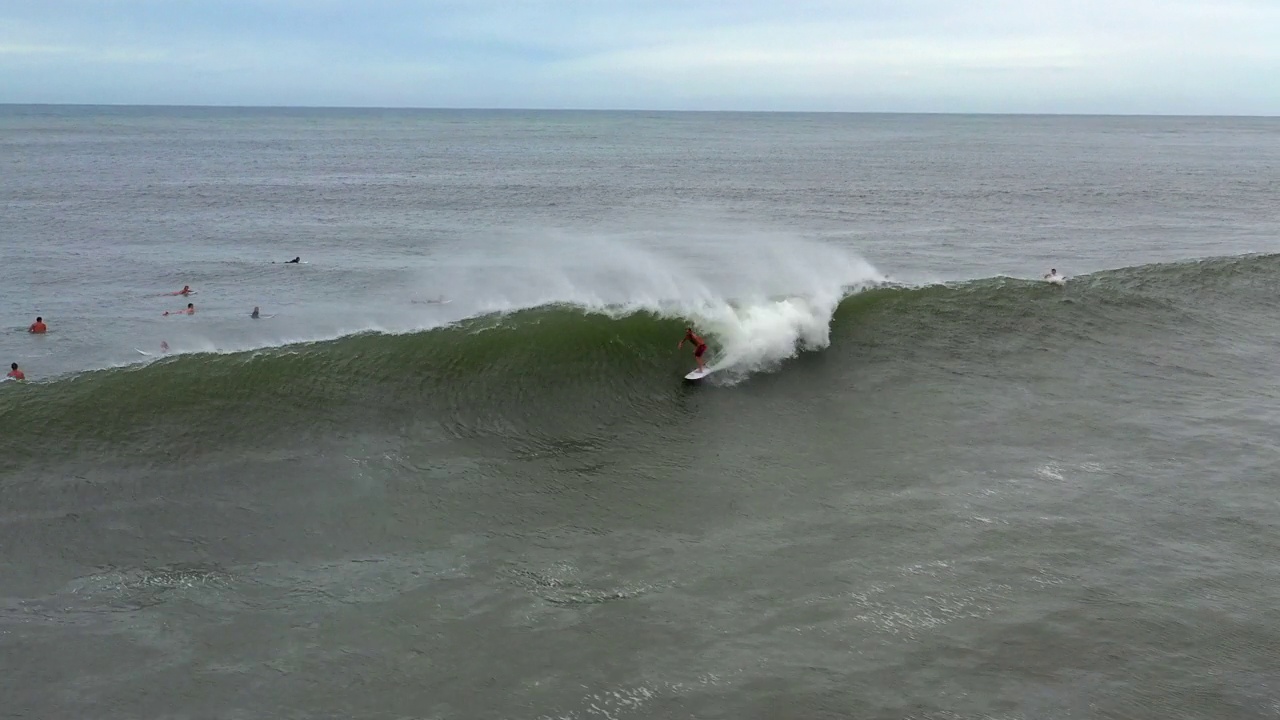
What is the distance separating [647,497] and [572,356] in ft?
18.7

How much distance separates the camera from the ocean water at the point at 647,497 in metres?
9.56

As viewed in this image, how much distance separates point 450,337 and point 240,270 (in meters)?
17.5

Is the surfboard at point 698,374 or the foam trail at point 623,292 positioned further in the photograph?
the foam trail at point 623,292

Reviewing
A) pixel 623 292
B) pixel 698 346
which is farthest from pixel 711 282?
pixel 698 346

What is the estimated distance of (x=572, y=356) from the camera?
61.1 feet

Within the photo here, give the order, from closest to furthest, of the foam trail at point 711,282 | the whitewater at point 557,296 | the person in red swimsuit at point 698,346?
the person in red swimsuit at point 698,346 < the foam trail at point 711,282 < the whitewater at point 557,296

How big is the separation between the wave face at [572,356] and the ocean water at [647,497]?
8cm

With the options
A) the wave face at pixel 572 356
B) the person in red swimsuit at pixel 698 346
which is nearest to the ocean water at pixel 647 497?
the wave face at pixel 572 356

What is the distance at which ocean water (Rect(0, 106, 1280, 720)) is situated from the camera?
9562 mm

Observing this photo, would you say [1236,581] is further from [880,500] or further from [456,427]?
[456,427]

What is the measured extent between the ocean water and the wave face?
0.08m

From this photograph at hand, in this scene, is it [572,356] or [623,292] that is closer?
[572,356]

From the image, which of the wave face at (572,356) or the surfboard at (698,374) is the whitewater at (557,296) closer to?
the wave face at (572,356)

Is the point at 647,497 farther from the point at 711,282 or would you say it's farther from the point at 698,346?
the point at 711,282
